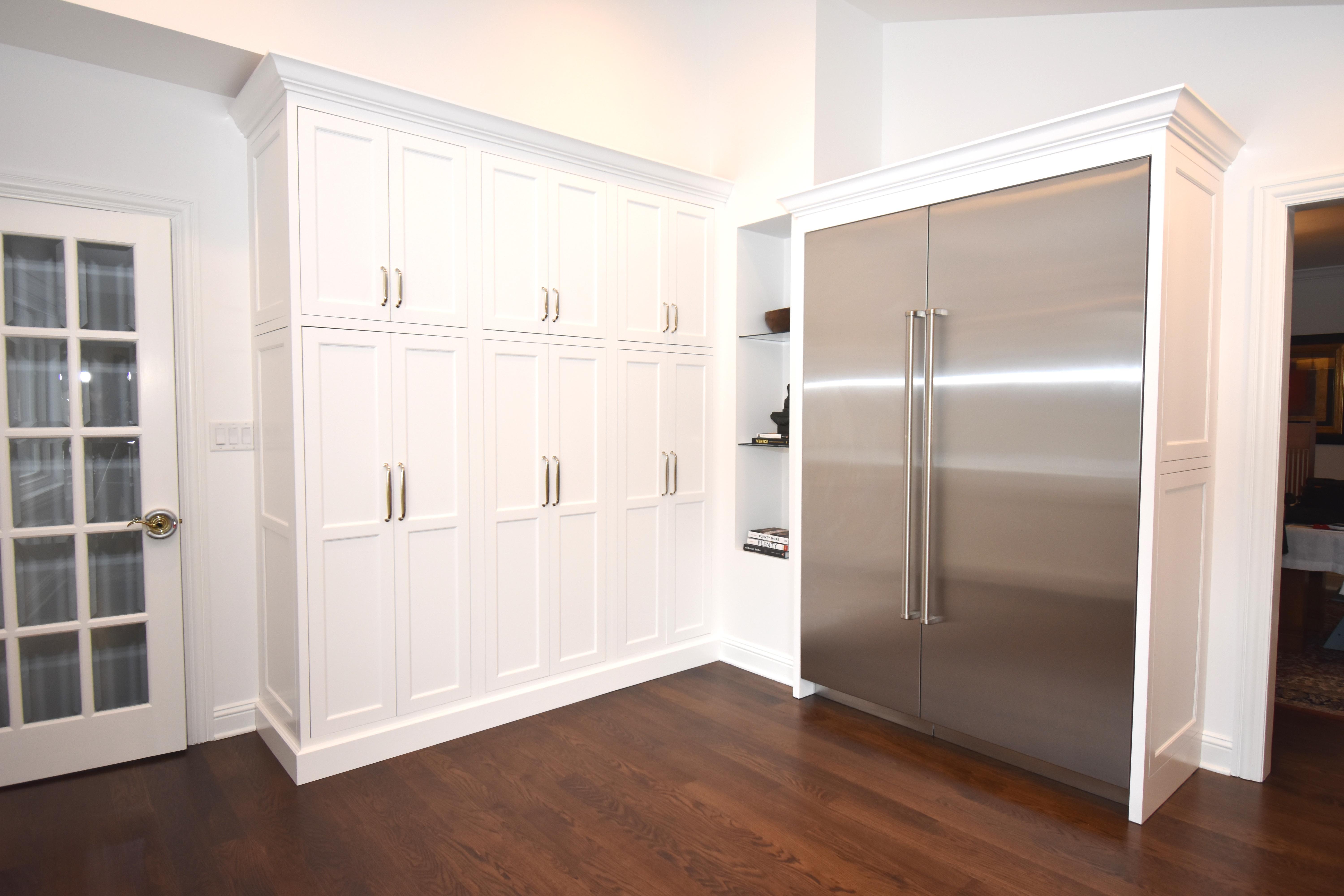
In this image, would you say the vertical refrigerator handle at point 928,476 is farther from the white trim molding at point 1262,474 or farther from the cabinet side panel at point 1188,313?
the white trim molding at point 1262,474

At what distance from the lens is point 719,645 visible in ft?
12.5

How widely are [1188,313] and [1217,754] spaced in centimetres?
158

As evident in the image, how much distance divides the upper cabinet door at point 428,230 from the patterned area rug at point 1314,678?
11.8 ft

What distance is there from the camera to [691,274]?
12.0 ft

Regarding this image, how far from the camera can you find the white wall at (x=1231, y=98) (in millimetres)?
2428

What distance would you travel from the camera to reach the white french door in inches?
97.7

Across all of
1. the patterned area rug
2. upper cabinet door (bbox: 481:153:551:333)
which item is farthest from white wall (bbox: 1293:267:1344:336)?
upper cabinet door (bbox: 481:153:551:333)

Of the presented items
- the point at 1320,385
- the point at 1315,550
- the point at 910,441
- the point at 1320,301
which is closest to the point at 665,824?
the point at 910,441

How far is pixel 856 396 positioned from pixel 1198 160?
1.36 m

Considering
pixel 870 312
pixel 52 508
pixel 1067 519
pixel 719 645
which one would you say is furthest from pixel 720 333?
pixel 52 508

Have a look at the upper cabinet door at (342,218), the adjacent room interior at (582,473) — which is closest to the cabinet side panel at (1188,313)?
the adjacent room interior at (582,473)

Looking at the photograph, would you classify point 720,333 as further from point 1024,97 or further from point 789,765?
point 789,765

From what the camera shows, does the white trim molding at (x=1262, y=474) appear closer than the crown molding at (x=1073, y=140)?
No

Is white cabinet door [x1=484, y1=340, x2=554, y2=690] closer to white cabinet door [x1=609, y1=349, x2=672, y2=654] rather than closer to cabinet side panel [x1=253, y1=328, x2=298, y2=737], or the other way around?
white cabinet door [x1=609, y1=349, x2=672, y2=654]
